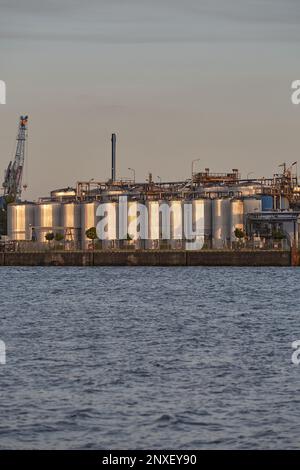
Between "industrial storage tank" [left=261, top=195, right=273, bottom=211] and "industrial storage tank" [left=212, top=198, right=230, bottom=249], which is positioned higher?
"industrial storage tank" [left=261, top=195, right=273, bottom=211]

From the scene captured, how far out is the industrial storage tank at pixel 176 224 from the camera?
150500 mm

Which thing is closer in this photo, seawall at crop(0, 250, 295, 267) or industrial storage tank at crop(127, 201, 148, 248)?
seawall at crop(0, 250, 295, 267)

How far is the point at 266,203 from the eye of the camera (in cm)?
14875

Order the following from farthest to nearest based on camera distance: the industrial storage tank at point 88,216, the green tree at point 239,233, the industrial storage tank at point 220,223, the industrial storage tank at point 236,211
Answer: the industrial storage tank at point 88,216
the industrial storage tank at point 220,223
the industrial storage tank at point 236,211
the green tree at point 239,233

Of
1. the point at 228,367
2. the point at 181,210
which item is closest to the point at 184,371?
the point at 228,367

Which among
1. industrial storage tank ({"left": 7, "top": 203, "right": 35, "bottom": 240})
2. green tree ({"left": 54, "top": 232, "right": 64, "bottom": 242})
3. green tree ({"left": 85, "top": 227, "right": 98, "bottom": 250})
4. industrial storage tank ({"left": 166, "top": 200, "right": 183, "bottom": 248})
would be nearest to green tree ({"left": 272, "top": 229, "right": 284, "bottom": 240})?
industrial storage tank ({"left": 166, "top": 200, "right": 183, "bottom": 248})

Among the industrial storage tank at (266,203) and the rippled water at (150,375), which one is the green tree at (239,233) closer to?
the industrial storage tank at (266,203)

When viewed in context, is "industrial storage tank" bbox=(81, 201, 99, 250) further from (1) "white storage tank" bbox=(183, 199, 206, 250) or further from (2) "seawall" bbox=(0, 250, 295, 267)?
(1) "white storage tank" bbox=(183, 199, 206, 250)

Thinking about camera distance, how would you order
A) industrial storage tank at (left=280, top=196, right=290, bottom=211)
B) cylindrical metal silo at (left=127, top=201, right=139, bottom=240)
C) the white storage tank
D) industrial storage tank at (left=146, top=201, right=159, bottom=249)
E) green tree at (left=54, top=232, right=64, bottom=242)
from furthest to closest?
green tree at (left=54, top=232, right=64, bottom=242) < industrial storage tank at (left=280, top=196, right=290, bottom=211) < cylindrical metal silo at (left=127, top=201, right=139, bottom=240) < industrial storage tank at (left=146, top=201, right=159, bottom=249) < the white storage tank

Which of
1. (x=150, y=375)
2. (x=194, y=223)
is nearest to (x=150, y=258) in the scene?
(x=194, y=223)

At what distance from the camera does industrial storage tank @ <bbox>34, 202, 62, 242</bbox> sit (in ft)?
516

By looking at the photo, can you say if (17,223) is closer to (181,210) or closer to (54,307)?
(181,210)

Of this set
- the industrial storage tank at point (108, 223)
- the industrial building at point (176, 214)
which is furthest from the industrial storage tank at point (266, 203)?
the industrial storage tank at point (108, 223)
